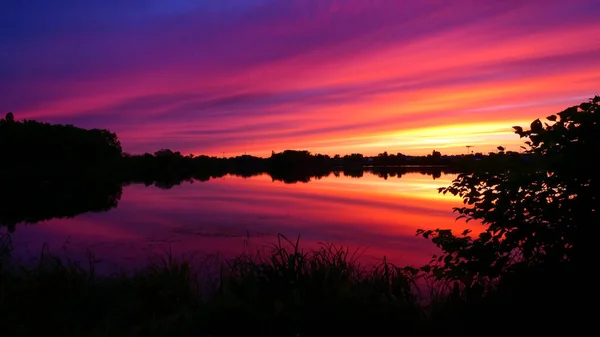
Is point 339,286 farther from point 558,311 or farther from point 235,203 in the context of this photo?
point 235,203

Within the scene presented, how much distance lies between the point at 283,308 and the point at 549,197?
406cm

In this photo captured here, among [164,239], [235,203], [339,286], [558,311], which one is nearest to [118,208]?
[235,203]

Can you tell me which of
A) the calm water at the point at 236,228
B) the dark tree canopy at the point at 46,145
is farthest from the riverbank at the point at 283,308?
the dark tree canopy at the point at 46,145

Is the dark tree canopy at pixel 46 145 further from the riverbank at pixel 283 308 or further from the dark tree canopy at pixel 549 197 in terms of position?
the dark tree canopy at pixel 549 197

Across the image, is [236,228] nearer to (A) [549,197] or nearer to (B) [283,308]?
(B) [283,308]

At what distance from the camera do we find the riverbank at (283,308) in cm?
564

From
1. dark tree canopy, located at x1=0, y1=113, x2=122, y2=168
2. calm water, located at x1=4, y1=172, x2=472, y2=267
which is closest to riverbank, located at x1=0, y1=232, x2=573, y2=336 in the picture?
calm water, located at x1=4, y1=172, x2=472, y2=267

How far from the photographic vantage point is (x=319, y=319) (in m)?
5.81

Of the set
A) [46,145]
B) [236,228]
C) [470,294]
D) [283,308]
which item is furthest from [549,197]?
[46,145]

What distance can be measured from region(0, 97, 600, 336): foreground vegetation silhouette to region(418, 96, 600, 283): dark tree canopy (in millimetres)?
14

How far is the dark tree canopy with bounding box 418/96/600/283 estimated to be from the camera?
→ 6051 mm

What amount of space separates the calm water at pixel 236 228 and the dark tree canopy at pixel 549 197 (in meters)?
7.03

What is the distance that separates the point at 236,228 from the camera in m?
23.1

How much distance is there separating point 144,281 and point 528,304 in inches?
246
